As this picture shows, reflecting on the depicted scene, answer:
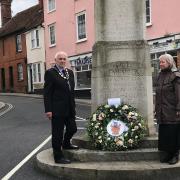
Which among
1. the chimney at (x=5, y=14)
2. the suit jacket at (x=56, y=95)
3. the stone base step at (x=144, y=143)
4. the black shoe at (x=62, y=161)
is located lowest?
the black shoe at (x=62, y=161)

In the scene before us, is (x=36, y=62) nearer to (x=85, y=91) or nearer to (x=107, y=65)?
(x=85, y=91)

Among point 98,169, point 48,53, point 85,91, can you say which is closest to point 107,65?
point 98,169

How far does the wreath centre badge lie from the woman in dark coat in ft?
2.10

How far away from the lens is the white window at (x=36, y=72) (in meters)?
44.0

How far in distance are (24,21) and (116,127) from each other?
40312 mm

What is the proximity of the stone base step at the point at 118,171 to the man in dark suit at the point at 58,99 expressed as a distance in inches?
13.4

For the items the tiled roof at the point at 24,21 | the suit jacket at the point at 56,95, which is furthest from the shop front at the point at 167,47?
the suit jacket at the point at 56,95

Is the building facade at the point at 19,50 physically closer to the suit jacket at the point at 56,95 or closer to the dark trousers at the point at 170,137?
the suit jacket at the point at 56,95

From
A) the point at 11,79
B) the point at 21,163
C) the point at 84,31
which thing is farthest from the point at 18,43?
the point at 21,163

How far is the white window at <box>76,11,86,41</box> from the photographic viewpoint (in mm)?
36062

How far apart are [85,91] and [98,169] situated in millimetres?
28256

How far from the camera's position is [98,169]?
25.0 feet

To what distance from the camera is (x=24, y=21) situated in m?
47.5

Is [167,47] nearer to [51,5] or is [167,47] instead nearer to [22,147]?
[51,5]
